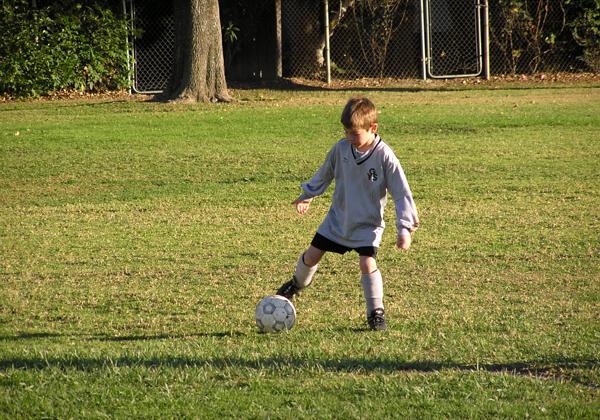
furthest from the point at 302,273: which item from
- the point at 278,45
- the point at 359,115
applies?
the point at 278,45

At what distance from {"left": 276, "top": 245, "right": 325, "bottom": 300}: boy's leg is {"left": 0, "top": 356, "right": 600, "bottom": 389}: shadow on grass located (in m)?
1.05

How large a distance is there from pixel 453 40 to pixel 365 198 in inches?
726

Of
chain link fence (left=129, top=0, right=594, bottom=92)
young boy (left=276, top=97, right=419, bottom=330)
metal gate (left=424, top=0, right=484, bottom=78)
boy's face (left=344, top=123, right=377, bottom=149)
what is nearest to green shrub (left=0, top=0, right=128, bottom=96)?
chain link fence (left=129, top=0, right=594, bottom=92)

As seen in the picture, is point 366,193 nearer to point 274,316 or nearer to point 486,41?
point 274,316

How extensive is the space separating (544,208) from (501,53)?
14.9 m

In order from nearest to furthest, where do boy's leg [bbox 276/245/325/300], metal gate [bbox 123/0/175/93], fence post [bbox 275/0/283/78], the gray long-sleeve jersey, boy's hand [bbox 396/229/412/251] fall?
1. boy's hand [bbox 396/229/412/251]
2. the gray long-sleeve jersey
3. boy's leg [bbox 276/245/325/300]
4. metal gate [bbox 123/0/175/93]
5. fence post [bbox 275/0/283/78]

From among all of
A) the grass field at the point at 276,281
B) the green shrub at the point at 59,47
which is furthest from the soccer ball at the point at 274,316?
the green shrub at the point at 59,47

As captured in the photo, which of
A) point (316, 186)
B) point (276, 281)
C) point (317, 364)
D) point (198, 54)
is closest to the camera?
point (317, 364)

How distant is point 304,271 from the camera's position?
5.92 m

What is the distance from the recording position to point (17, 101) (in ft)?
66.7

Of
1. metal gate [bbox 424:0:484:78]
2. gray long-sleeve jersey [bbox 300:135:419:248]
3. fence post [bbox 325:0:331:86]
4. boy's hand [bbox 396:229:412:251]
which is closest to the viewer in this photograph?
boy's hand [bbox 396:229:412:251]

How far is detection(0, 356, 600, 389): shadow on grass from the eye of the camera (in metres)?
4.70

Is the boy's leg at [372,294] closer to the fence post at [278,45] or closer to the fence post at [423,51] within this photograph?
the fence post at [423,51]

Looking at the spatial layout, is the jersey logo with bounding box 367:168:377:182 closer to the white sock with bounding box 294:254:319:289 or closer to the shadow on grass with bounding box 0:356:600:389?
the white sock with bounding box 294:254:319:289
